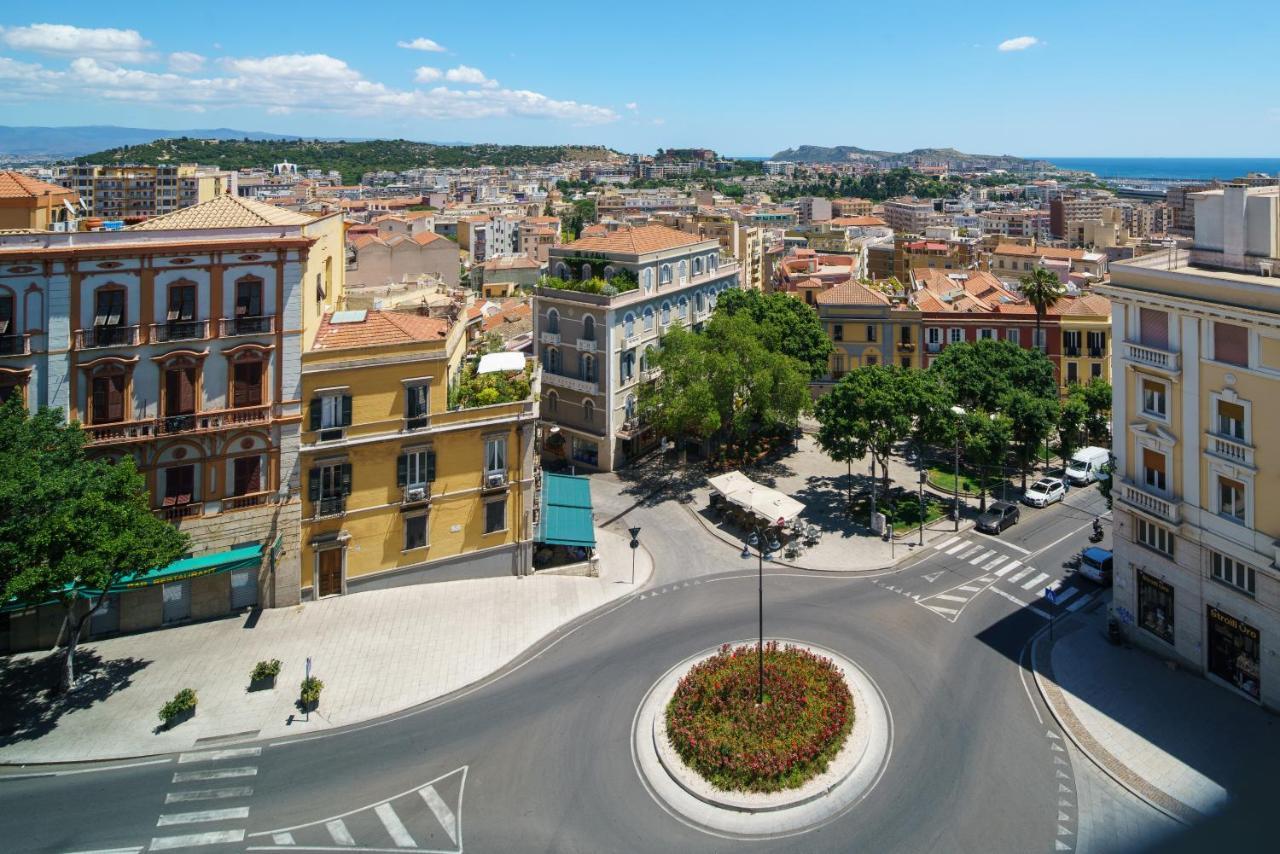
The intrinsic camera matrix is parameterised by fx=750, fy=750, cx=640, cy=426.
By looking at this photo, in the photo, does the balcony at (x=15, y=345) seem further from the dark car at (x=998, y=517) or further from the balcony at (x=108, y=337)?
the dark car at (x=998, y=517)

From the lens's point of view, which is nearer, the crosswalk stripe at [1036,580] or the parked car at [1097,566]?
the parked car at [1097,566]

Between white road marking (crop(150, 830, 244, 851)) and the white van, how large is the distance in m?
50.5

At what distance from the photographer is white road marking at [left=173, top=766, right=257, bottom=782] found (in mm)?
22609

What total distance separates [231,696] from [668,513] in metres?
26.1

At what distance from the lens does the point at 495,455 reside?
35.9 metres

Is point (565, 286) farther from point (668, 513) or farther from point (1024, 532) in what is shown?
point (1024, 532)

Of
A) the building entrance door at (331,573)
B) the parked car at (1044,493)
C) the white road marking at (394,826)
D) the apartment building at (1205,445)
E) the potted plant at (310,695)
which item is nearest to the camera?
the white road marking at (394,826)

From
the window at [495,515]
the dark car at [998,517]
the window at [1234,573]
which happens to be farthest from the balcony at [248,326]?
the dark car at [998,517]

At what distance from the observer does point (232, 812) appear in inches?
837

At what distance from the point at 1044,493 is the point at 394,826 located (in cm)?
4200

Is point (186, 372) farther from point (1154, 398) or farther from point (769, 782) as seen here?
point (1154, 398)

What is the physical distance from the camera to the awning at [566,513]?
38.1 metres

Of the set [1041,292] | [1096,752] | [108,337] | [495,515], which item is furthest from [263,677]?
[1041,292]

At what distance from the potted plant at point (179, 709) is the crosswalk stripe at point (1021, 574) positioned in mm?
34674
